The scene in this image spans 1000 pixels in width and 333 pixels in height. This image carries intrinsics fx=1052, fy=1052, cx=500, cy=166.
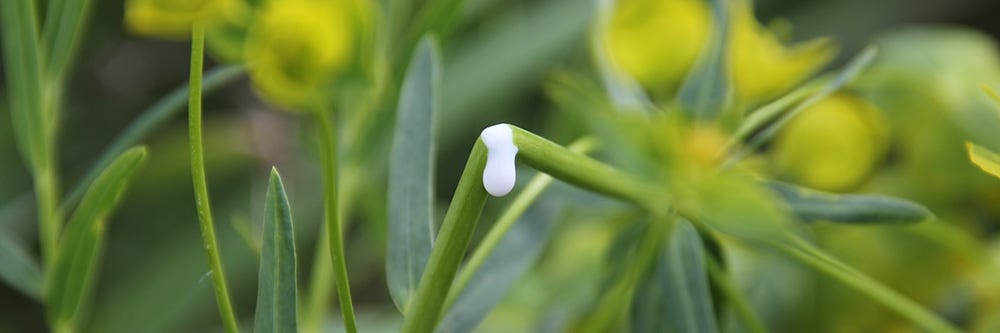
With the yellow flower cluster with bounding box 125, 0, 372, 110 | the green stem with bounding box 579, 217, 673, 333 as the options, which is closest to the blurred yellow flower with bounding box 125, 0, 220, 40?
the yellow flower cluster with bounding box 125, 0, 372, 110

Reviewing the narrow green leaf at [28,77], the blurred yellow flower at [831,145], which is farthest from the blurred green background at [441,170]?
the narrow green leaf at [28,77]

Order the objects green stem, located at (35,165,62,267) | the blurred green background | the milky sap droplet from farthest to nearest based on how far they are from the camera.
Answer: the blurred green background → green stem, located at (35,165,62,267) → the milky sap droplet

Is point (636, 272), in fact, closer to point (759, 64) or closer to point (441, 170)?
point (759, 64)

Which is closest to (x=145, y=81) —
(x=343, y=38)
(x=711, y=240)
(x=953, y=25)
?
(x=343, y=38)

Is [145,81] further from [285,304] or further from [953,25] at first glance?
[953,25]

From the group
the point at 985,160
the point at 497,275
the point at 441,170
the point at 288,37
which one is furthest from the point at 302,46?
the point at 441,170

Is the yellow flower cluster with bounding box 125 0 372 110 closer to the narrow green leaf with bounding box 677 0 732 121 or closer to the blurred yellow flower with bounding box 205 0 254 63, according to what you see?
the blurred yellow flower with bounding box 205 0 254 63
